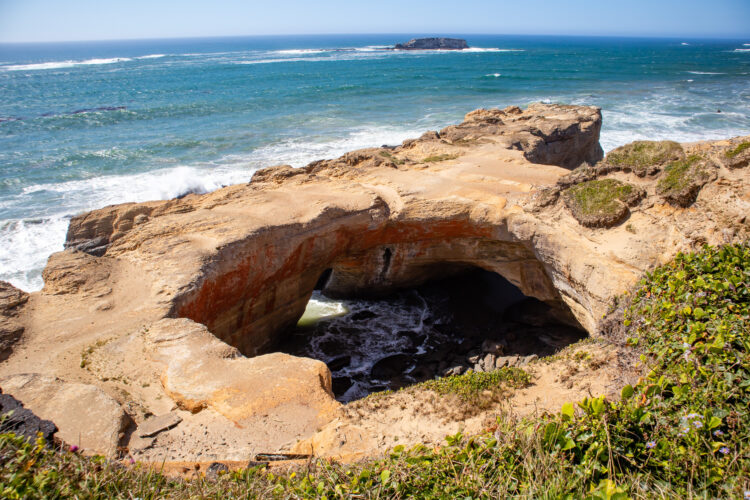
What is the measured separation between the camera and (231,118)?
42281 millimetres

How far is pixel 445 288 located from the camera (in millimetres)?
18188

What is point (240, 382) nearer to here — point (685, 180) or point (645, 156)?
point (685, 180)

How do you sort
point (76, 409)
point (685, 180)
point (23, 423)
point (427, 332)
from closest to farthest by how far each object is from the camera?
1. point (23, 423)
2. point (76, 409)
3. point (685, 180)
4. point (427, 332)

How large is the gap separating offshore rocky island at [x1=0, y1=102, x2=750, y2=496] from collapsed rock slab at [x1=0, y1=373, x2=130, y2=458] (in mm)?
32

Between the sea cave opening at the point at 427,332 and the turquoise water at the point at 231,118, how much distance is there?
11.5 m

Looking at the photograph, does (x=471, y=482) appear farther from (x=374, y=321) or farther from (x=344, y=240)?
(x=374, y=321)

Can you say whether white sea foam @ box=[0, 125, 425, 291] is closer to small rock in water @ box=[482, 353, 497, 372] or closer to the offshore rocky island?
the offshore rocky island

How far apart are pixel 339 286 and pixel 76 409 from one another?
11.0m

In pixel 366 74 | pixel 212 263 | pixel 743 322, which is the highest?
pixel 366 74

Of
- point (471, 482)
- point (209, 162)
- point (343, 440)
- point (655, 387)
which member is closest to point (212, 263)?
point (343, 440)

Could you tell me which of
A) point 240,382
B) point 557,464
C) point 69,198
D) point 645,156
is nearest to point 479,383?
point 557,464

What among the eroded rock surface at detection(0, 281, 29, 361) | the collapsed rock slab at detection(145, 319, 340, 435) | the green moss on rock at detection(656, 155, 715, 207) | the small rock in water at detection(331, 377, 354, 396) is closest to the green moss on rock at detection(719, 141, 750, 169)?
the green moss on rock at detection(656, 155, 715, 207)

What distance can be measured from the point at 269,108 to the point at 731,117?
4100 centimetres

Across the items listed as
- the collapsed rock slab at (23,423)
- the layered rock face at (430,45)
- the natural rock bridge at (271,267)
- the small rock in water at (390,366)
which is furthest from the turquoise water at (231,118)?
the layered rock face at (430,45)
